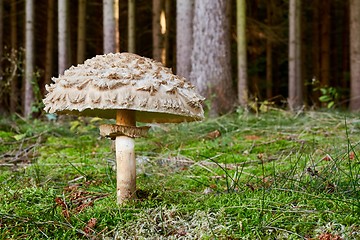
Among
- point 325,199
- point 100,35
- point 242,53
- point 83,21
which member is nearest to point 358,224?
point 325,199

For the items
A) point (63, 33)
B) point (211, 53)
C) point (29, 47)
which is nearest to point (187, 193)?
point (211, 53)

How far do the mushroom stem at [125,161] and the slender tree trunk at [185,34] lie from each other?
5.25m

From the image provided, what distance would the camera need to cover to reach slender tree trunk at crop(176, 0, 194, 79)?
782cm

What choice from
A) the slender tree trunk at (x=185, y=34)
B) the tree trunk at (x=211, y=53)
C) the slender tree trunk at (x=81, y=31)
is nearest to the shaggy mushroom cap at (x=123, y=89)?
the tree trunk at (x=211, y=53)

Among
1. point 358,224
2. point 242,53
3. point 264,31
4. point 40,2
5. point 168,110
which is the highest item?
point 40,2

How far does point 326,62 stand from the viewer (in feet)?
50.0

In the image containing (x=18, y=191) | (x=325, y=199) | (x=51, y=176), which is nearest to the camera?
(x=325, y=199)

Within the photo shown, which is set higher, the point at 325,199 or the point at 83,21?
the point at 83,21

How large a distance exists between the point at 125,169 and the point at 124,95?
0.58m

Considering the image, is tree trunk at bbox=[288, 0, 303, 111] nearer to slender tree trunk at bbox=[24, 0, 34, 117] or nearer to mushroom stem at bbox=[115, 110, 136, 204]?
slender tree trunk at bbox=[24, 0, 34, 117]

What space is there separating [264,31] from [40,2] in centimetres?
1019

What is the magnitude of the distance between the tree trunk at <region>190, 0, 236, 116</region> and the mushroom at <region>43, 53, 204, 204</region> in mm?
4430

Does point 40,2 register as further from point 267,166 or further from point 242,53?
point 267,166

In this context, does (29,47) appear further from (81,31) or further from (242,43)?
(242,43)
